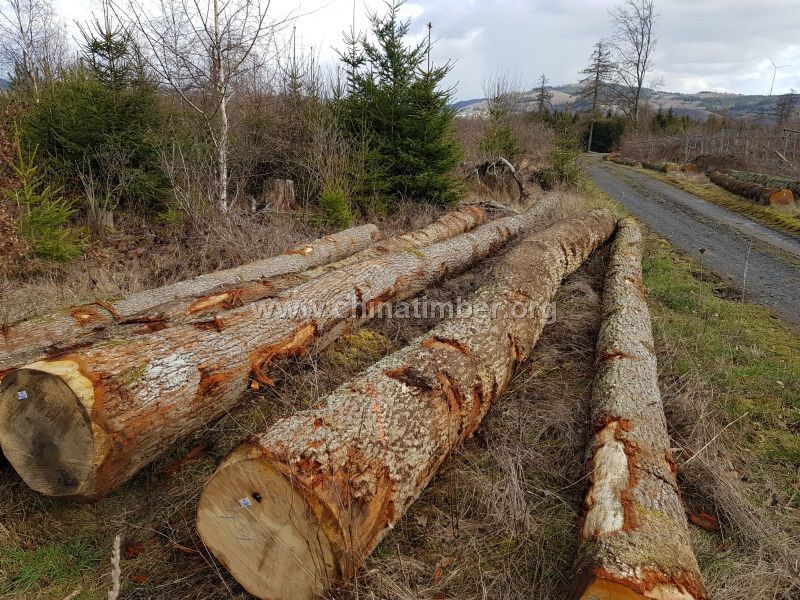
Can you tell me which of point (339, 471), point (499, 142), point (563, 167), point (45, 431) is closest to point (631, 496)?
point (339, 471)

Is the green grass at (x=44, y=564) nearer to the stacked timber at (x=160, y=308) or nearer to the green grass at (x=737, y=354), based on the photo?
the stacked timber at (x=160, y=308)

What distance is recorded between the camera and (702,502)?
8.46 feet

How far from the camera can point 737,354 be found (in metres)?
4.14

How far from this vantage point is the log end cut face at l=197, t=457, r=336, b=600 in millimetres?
1811

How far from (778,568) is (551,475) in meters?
1.06

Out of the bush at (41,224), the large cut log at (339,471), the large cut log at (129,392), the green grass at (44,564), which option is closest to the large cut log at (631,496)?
the large cut log at (339,471)

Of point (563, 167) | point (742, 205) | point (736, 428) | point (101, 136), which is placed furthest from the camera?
point (563, 167)

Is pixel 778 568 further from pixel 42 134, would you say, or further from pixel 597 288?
pixel 42 134

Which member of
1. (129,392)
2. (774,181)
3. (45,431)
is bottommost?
(45,431)

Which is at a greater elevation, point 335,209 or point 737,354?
point 335,209

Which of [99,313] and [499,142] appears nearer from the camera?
[99,313]

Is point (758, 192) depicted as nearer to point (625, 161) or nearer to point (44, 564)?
point (625, 161)

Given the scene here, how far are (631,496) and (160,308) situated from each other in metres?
3.51

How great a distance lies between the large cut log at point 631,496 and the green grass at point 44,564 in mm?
2367
